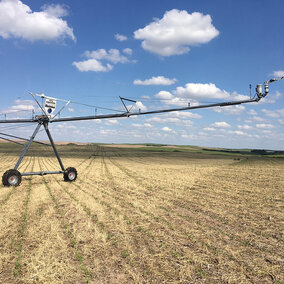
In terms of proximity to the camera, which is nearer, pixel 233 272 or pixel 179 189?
pixel 233 272

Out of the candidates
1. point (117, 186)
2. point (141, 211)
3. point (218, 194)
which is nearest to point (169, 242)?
point (141, 211)

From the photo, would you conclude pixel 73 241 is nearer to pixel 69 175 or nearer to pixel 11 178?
pixel 11 178

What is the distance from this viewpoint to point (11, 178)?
14.7 meters

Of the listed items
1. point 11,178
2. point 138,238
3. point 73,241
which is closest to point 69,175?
point 11,178

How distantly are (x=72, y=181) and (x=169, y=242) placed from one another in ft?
40.3

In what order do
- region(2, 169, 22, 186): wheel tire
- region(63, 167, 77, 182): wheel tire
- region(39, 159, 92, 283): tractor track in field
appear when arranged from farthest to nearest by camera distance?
region(63, 167, 77, 182): wheel tire → region(2, 169, 22, 186): wheel tire → region(39, 159, 92, 283): tractor track in field

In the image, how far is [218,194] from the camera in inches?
581

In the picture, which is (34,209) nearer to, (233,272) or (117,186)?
(117,186)

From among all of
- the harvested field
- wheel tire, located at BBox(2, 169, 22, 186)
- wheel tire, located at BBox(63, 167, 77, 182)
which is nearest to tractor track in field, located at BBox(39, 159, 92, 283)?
the harvested field

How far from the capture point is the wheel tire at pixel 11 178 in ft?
47.4

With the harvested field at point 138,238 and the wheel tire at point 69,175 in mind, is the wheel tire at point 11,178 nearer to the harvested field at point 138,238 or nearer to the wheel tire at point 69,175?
the harvested field at point 138,238

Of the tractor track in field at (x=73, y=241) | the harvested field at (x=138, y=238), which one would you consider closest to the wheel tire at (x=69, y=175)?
the harvested field at (x=138, y=238)

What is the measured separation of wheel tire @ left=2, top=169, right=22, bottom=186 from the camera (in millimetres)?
14462

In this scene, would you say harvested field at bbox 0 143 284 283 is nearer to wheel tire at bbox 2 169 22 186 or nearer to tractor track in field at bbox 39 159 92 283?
tractor track in field at bbox 39 159 92 283
